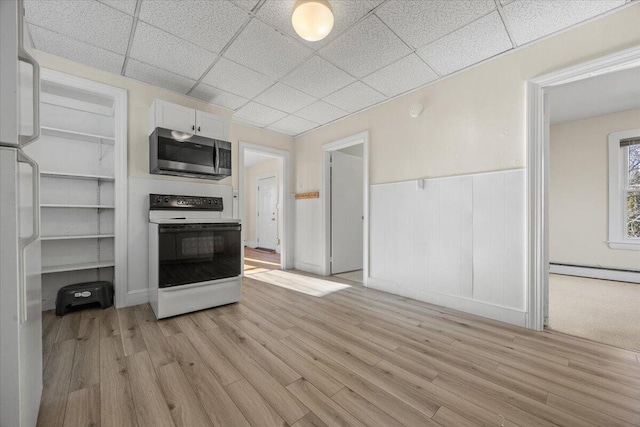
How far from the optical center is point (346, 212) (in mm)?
4328

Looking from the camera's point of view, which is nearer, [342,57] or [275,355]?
[275,355]

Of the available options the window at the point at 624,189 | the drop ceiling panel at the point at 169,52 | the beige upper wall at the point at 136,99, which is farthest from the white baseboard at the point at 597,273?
the drop ceiling panel at the point at 169,52

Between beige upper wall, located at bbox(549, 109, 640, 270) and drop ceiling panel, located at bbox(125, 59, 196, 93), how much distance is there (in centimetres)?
566

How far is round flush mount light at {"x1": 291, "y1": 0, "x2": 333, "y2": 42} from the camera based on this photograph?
153cm

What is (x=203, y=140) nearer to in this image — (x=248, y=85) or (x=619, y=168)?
(x=248, y=85)

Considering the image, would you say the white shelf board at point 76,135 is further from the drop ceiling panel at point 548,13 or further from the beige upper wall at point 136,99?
the drop ceiling panel at point 548,13

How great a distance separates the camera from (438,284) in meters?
2.69

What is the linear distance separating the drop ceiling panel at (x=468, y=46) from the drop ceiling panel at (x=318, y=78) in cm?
80

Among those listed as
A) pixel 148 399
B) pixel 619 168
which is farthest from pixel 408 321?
pixel 619 168

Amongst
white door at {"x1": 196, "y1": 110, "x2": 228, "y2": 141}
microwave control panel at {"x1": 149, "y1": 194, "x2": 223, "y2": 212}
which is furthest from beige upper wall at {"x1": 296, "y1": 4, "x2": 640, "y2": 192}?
microwave control panel at {"x1": 149, "y1": 194, "x2": 223, "y2": 212}

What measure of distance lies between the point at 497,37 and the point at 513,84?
1.42ft

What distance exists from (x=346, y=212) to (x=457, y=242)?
2024mm

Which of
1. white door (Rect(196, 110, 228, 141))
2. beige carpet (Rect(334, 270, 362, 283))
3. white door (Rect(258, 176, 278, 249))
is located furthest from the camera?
white door (Rect(258, 176, 278, 249))

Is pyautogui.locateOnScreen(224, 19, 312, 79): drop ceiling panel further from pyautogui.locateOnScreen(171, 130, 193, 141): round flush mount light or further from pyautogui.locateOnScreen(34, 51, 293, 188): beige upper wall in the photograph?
pyautogui.locateOnScreen(34, 51, 293, 188): beige upper wall
